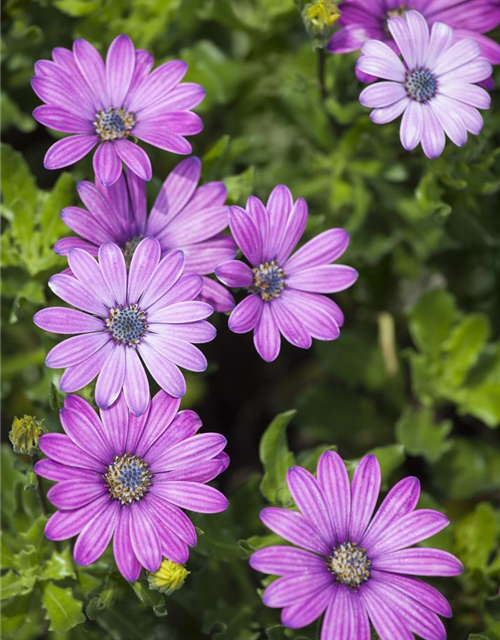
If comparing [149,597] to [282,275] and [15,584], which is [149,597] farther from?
[282,275]

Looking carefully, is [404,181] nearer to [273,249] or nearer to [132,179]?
[273,249]

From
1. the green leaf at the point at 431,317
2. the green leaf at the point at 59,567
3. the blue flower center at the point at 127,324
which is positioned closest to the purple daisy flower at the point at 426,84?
the blue flower center at the point at 127,324

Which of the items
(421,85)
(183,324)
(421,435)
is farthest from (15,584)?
(421,85)

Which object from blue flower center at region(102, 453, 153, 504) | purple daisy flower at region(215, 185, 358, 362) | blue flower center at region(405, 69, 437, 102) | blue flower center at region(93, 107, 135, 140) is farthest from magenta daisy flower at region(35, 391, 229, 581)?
blue flower center at region(405, 69, 437, 102)

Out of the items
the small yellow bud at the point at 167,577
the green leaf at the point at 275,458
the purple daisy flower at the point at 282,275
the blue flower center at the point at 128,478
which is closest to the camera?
the small yellow bud at the point at 167,577

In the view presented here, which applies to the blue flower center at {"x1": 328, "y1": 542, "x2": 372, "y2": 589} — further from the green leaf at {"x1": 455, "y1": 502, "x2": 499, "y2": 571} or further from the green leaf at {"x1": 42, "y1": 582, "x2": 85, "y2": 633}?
the green leaf at {"x1": 455, "y1": 502, "x2": 499, "y2": 571}

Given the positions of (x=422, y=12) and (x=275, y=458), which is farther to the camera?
(x=422, y=12)

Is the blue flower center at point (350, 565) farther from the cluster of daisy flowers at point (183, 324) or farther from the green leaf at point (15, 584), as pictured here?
the green leaf at point (15, 584)
